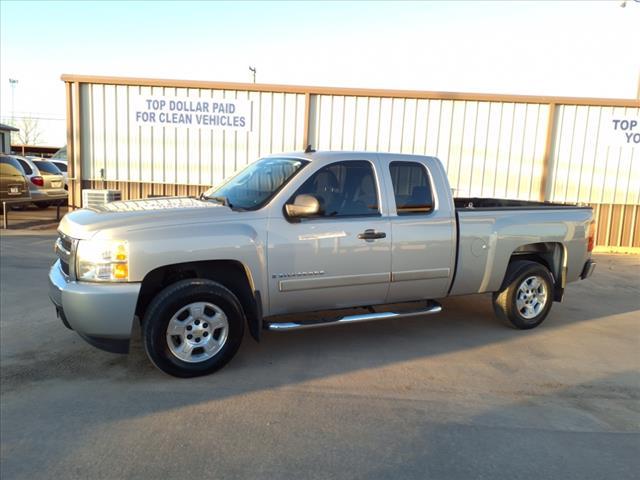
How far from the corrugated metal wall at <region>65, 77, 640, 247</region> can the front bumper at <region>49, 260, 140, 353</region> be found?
864 cm

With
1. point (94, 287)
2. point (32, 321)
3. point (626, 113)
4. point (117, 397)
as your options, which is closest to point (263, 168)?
point (94, 287)

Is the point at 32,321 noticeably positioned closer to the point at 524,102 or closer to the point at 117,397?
the point at 117,397

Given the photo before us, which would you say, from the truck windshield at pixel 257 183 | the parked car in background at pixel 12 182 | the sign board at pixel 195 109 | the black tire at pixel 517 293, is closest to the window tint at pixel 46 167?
the parked car in background at pixel 12 182

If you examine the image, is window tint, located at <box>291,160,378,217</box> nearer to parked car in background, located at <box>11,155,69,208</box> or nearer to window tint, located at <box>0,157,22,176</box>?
window tint, located at <box>0,157,22,176</box>

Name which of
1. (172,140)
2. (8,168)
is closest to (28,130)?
(8,168)

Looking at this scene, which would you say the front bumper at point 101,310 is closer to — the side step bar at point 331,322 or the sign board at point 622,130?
the side step bar at point 331,322

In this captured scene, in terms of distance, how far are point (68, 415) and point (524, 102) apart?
452 inches

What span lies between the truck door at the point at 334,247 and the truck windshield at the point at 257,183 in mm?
227

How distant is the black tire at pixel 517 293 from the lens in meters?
5.76

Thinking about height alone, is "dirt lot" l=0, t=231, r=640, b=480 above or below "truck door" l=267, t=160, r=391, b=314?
below

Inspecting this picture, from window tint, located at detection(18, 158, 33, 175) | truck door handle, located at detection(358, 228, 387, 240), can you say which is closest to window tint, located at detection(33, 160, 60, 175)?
window tint, located at detection(18, 158, 33, 175)

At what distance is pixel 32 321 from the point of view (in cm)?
563

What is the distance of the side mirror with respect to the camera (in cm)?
444

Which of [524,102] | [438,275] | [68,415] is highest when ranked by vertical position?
[524,102]
